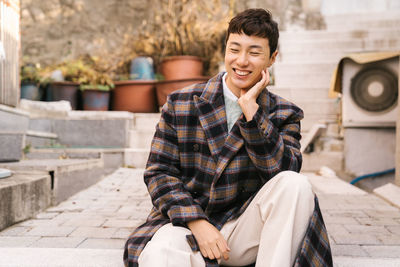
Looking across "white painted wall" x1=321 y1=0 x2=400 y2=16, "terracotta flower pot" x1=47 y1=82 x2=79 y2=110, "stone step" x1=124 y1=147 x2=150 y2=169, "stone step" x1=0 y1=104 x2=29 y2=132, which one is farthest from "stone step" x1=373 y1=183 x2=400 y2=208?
"white painted wall" x1=321 y1=0 x2=400 y2=16

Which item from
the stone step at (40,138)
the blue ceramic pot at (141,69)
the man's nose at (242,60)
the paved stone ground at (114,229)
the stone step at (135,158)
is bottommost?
the paved stone ground at (114,229)

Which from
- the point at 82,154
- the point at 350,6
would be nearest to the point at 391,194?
the point at 82,154

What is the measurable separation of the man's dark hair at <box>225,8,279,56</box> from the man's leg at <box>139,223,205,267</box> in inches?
31.0

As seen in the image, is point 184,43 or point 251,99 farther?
point 184,43

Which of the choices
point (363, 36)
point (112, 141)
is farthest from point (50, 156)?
point (363, 36)

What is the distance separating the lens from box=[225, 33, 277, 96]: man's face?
4.58 feet

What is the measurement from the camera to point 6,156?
3.22 metres

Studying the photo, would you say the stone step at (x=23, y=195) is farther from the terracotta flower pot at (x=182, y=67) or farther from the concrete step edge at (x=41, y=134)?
the terracotta flower pot at (x=182, y=67)

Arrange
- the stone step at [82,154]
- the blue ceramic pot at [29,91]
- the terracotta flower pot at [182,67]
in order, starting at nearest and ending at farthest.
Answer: the stone step at [82,154] < the blue ceramic pot at [29,91] < the terracotta flower pot at [182,67]

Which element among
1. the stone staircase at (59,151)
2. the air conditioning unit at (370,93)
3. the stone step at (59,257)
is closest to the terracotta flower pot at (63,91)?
the stone staircase at (59,151)

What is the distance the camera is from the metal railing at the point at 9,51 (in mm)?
3504

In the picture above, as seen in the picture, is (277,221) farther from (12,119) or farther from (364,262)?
(12,119)

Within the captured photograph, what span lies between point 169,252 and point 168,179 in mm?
297

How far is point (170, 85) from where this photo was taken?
523cm
